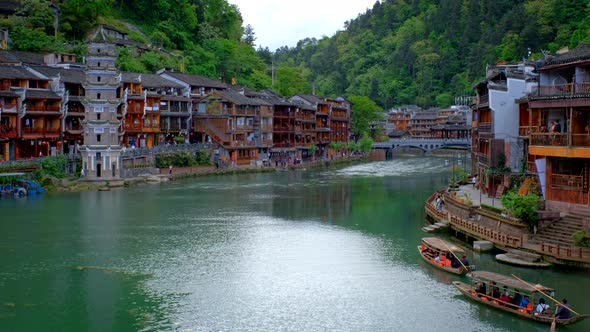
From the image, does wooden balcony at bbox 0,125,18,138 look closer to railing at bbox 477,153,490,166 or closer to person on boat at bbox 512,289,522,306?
railing at bbox 477,153,490,166

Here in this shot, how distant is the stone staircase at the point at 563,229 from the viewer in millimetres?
32875

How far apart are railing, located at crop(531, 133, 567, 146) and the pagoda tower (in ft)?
153

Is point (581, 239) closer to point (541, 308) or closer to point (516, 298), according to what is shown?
point (516, 298)

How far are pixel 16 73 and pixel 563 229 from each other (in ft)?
194

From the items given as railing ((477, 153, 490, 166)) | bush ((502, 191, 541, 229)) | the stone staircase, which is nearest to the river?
the stone staircase

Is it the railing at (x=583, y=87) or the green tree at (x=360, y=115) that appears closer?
the railing at (x=583, y=87)

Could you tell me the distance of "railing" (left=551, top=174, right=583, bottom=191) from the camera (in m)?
34.5

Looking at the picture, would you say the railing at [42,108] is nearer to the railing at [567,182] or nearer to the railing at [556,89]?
the railing at [556,89]

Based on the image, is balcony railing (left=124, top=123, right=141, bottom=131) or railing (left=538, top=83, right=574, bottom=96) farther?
balcony railing (left=124, top=123, right=141, bottom=131)

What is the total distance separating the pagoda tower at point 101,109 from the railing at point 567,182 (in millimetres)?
47744

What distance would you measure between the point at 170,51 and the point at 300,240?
8522 centimetres

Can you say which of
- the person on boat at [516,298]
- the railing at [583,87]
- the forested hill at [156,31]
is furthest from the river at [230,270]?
the forested hill at [156,31]

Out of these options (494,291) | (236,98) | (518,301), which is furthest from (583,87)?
(236,98)

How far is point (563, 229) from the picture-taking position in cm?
3347
